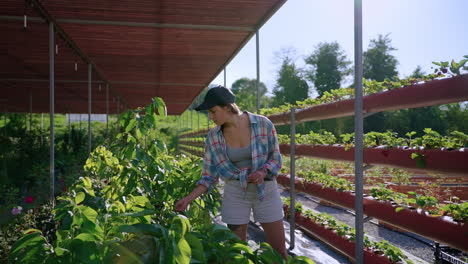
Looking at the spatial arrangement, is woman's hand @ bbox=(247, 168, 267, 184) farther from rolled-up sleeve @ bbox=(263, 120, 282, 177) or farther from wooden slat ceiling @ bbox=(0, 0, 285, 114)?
wooden slat ceiling @ bbox=(0, 0, 285, 114)

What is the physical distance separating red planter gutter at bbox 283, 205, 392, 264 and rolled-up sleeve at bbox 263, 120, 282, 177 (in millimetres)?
1234

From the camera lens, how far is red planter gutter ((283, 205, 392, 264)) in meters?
3.14

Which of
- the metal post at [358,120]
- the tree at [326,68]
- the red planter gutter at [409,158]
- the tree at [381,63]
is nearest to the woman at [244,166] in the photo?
the metal post at [358,120]

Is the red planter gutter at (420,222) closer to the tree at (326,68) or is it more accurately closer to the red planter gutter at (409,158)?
the red planter gutter at (409,158)

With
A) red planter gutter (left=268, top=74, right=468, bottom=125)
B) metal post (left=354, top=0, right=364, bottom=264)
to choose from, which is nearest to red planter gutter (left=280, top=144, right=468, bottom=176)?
metal post (left=354, top=0, right=364, bottom=264)

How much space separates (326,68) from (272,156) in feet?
52.9

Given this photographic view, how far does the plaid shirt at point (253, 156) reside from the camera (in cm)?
247

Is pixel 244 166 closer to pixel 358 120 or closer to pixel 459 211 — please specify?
pixel 358 120

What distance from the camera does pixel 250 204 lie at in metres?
2.62

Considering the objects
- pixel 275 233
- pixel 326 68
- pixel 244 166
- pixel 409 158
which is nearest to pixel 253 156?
pixel 244 166

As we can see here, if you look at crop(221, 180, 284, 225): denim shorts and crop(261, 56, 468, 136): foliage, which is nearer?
crop(221, 180, 284, 225): denim shorts

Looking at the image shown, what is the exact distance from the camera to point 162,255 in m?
0.89

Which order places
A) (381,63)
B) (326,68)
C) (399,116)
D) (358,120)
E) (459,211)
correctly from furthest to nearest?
(326,68) → (381,63) → (399,116) → (358,120) → (459,211)

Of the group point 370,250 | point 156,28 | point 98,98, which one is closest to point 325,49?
point 98,98
